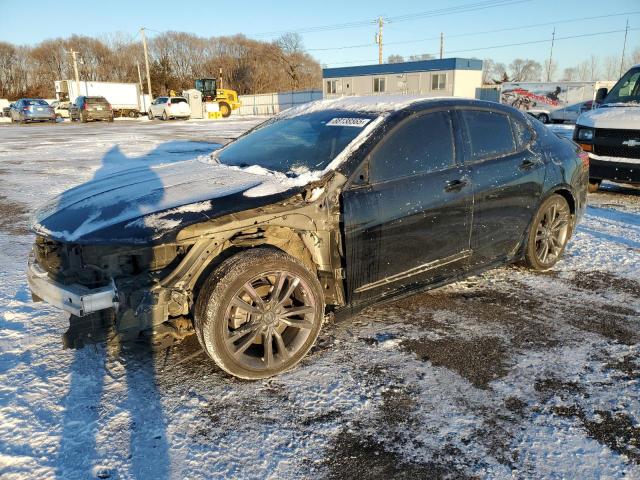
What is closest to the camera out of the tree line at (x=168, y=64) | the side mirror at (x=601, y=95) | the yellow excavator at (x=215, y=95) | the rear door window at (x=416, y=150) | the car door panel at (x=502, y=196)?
the rear door window at (x=416, y=150)

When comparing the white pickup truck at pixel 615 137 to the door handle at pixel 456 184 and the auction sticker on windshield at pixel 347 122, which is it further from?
the auction sticker on windshield at pixel 347 122

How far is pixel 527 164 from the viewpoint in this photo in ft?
14.4

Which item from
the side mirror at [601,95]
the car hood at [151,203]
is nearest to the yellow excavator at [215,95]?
the side mirror at [601,95]

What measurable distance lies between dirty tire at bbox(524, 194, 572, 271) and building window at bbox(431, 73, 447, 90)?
37.8 m

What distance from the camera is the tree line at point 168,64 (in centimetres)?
6975

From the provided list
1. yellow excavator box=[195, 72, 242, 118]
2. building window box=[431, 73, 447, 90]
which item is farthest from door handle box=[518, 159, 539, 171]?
yellow excavator box=[195, 72, 242, 118]

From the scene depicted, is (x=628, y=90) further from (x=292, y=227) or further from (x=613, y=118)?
(x=292, y=227)

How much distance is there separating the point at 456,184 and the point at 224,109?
41613mm

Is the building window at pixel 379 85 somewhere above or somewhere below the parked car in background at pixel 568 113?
above

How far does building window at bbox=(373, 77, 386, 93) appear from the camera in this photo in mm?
43569

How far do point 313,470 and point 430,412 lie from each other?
760 millimetres

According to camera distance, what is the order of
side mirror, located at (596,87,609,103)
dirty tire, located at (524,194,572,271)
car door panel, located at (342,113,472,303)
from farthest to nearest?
side mirror, located at (596,87,609,103), dirty tire, located at (524,194,572,271), car door panel, located at (342,113,472,303)

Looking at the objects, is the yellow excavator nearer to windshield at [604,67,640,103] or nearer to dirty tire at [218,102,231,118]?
dirty tire at [218,102,231,118]

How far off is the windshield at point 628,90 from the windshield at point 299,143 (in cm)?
734
